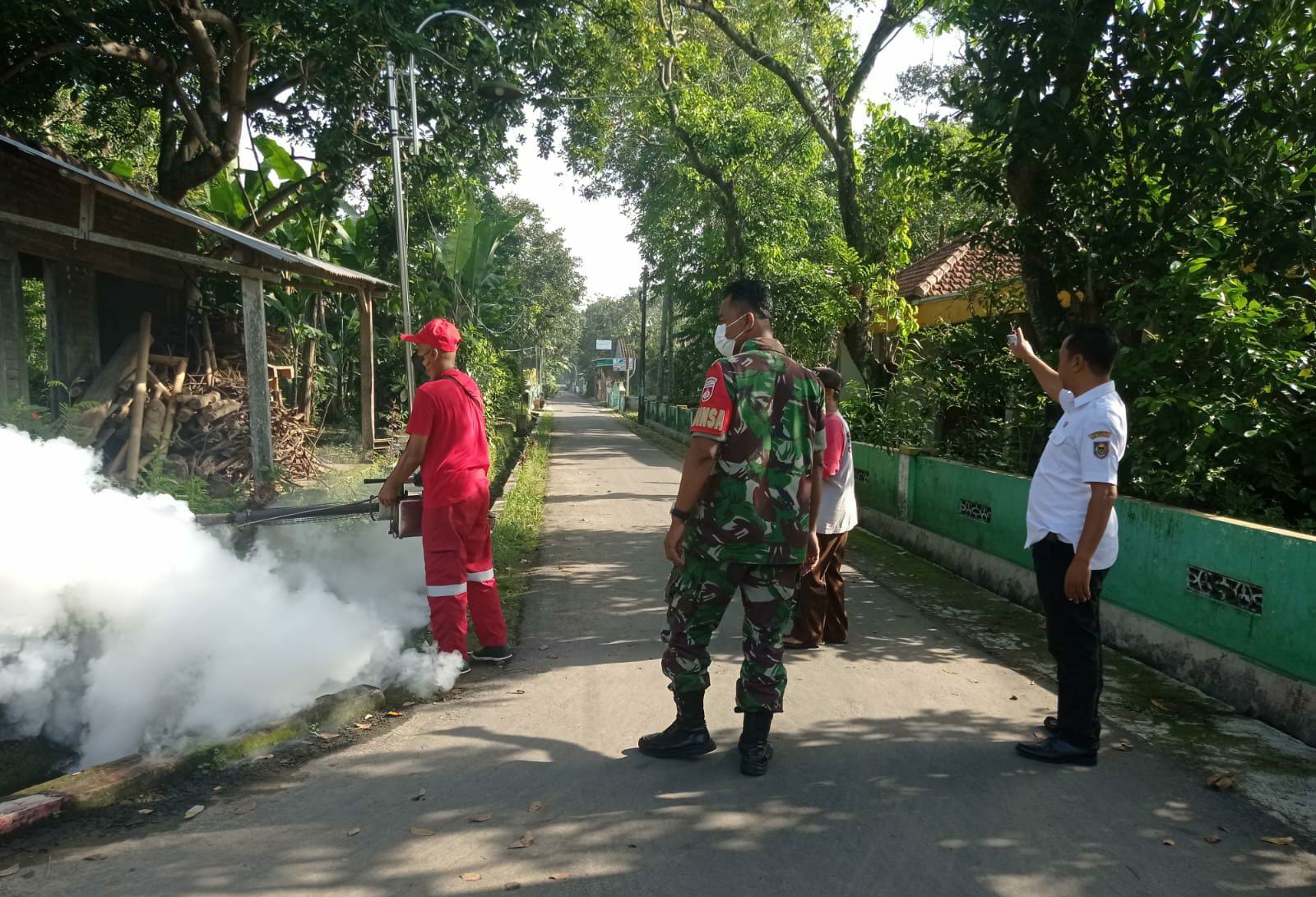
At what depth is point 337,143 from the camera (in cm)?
1272

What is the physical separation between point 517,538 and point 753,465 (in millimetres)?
6256

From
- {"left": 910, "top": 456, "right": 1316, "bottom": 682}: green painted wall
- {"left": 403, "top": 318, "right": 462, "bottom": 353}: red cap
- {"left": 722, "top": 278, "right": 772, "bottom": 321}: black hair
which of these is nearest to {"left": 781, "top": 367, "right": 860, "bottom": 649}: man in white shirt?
{"left": 722, "top": 278, "right": 772, "bottom": 321}: black hair

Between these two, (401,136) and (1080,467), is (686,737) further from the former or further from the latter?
(401,136)

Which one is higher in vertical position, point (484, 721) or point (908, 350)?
point (908, 350)

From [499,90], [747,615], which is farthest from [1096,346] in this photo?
[499,90]

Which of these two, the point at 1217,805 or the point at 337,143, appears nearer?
the point at 1217,805

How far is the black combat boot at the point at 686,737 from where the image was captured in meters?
3.95

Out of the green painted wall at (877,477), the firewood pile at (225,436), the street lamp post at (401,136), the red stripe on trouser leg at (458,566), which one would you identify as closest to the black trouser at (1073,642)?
the red stripe on trouser leg at (458,566)

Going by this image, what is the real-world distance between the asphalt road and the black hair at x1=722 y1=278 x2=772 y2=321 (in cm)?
202

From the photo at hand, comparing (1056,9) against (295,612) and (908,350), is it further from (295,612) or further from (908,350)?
(295,612)

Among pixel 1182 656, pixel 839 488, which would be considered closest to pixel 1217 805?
pixel 1182 656

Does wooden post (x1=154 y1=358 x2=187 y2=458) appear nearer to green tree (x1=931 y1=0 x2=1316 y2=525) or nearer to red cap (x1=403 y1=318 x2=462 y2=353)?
red cap (x1=403 y1=318 x2=462 y2=353)

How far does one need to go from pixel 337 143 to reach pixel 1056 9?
9.88m

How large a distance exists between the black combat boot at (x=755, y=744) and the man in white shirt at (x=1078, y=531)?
123 cm
